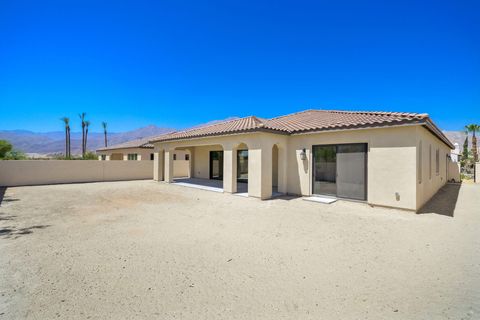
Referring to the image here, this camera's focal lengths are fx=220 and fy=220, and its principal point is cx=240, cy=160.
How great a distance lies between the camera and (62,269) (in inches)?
156

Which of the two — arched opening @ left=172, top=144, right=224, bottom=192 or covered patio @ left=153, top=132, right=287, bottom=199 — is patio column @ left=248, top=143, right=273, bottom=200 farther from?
arched opening @ left=172, top=144, right=224, bottom=192

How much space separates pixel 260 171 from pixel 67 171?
56.6 feet

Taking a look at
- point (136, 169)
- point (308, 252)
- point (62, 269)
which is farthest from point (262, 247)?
point (136, 169)

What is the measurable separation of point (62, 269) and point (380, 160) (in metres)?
10.6

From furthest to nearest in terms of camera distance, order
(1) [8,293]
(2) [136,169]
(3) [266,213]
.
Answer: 1. (2) [136,169]
2. (3) [266,213]
3. (1) [8,293]

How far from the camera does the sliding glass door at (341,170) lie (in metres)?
9.91

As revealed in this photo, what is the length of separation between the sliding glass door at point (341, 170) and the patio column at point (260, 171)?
243 centimetres

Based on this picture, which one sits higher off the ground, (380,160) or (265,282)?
(380,160)

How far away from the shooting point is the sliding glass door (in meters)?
9.91

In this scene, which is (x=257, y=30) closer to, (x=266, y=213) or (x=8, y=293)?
(x=266, y=213)

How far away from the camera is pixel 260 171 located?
11109mm

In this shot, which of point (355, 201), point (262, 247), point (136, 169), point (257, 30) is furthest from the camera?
point (136, 169)

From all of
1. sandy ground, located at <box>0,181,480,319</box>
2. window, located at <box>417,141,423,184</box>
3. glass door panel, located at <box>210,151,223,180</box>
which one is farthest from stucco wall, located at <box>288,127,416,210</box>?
glass door panel, located at <box>210,151,223,180</box>

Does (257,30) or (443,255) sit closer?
(443,255)
